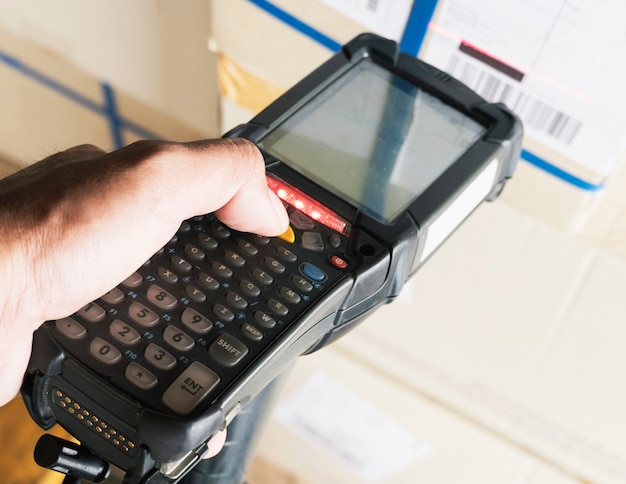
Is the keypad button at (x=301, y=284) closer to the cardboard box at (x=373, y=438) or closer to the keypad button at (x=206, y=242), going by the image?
the keypad button at (x=206, y=242)

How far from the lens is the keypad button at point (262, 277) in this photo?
0.35 m

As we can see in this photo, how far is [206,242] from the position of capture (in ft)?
1.19

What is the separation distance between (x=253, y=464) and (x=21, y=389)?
539mm

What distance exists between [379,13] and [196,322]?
229mm

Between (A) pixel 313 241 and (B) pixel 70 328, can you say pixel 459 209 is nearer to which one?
(A) pixel 313 241

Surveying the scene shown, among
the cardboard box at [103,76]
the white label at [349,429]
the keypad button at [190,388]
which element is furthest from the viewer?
the white label at [349,429]

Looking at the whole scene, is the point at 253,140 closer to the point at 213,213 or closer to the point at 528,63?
the point at 213,213

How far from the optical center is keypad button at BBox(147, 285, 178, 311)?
13.3 inches

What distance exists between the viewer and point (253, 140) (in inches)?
15.6

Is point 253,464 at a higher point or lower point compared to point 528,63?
lower

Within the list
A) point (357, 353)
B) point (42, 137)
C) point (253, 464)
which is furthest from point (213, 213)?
point (253, 464)

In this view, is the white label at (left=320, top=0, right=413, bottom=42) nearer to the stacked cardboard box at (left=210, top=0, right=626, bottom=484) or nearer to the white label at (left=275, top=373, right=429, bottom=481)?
the stacked cardboard box at (left=210, top=0, right=626, bottom=484)

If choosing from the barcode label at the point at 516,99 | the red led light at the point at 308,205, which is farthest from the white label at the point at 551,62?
the red led light at the point at 308,205

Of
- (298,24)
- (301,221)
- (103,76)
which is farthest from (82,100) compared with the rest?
(301,221)
